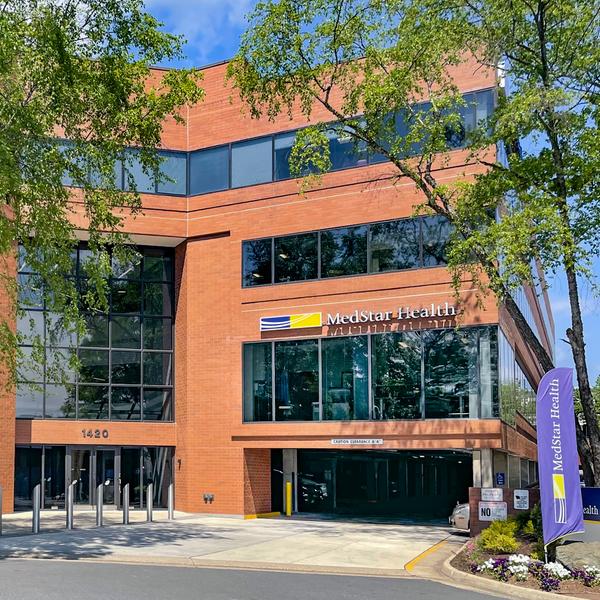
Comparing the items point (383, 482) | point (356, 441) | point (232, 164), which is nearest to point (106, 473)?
point (356, 441)

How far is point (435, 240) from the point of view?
25188 millimetres

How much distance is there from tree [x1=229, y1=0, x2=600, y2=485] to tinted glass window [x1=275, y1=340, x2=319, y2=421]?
7.27 m

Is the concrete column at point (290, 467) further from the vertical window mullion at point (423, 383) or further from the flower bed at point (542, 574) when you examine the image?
the flower bed at point (542, 574)

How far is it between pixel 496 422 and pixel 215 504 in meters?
9.81

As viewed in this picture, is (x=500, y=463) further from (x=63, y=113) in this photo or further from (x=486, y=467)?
(x=63, y=113)

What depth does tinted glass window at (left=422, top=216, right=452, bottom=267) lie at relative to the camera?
985 inches

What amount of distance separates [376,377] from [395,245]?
3.98 meters

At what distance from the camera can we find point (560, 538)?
1461cm

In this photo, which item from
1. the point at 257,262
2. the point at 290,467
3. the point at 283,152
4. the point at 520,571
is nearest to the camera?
the point at 520,571

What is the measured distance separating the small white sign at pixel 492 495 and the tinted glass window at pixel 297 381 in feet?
26.1

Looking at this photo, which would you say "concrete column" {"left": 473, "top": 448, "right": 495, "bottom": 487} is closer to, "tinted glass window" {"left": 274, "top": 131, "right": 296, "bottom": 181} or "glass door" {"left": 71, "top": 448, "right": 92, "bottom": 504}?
"tinted glass window" {"left": 274, "top": 131, "right": 296, "bottom": 181}

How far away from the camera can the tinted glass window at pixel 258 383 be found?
27.6m

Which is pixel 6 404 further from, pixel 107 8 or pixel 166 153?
pixel 107 8

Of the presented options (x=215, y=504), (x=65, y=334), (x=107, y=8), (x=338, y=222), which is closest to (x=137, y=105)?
(x=107, y=8)
